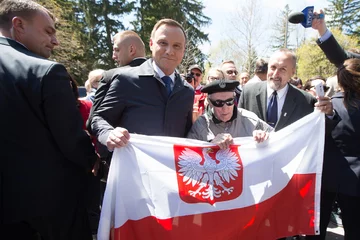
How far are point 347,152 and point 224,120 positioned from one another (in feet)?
3.79

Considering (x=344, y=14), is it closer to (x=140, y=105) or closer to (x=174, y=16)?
(x=174, y=16)

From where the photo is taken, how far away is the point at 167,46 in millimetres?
2268

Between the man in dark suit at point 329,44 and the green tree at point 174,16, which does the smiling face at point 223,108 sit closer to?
the man in dark suit at point 329,44

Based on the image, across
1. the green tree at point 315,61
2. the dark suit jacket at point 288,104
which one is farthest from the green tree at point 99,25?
the dark suit jacket at point 288,104

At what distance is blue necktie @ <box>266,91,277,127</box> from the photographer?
298 cm

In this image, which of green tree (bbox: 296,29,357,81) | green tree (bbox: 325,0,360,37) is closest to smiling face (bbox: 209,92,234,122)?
green tree (bbox: 296,29,357,81)

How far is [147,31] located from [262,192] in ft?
85.8

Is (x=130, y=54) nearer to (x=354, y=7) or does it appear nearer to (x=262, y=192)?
(x=262, y=192)

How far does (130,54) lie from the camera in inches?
141

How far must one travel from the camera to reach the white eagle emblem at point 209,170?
2.21m

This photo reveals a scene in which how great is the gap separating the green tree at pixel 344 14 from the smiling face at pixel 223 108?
44.2 m

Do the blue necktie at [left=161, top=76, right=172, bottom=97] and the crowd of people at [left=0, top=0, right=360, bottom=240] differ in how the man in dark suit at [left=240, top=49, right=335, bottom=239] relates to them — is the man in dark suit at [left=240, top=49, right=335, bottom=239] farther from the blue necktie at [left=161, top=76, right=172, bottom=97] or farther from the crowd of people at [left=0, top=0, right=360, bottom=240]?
the blue necktie at [left=161, top=76, right=172, bottom=97]

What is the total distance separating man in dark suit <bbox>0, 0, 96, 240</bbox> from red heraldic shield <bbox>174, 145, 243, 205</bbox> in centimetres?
74

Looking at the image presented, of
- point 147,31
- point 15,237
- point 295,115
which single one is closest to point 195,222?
point 15,237
